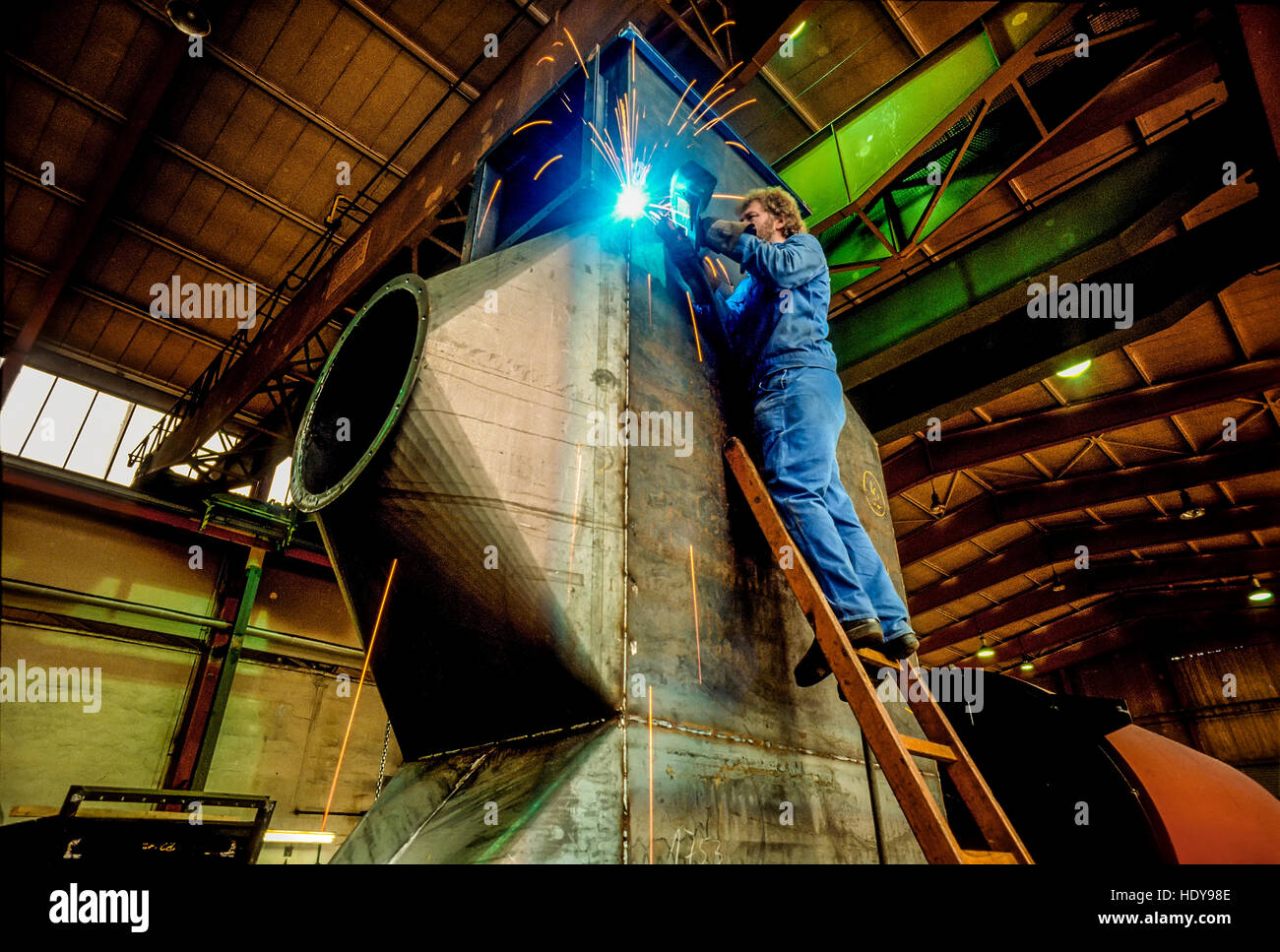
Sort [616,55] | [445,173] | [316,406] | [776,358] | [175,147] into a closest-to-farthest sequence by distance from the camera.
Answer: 1. [316,406]
2. [776,358]
3. [616,55]
4. [445,173]
5. [175,147]

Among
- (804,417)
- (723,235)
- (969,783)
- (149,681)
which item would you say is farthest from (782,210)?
(149,681)

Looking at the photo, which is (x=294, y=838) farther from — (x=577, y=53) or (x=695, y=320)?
(x=577, y=53)

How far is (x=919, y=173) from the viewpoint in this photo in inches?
182

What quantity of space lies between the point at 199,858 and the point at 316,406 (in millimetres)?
5793

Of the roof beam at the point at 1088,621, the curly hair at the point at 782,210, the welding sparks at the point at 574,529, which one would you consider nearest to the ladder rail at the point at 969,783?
the welding sparks at the point at 574,529

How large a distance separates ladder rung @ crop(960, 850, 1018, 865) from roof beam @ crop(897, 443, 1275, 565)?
10.3 metres

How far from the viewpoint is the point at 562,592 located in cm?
197

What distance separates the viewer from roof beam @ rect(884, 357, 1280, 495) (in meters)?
8.27

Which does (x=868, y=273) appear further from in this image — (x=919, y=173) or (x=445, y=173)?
(x=445, y=173)

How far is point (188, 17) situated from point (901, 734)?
7721mm

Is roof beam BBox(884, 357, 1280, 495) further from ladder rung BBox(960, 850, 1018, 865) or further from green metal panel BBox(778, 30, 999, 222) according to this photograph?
ladder rung BBox(960, 850, 1018, 865)

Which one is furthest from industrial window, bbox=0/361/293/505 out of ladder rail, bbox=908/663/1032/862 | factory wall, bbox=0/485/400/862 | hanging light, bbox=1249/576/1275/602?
hanging light, bbox=1249/576/1275/602

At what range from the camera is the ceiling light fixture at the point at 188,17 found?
5.70 m
